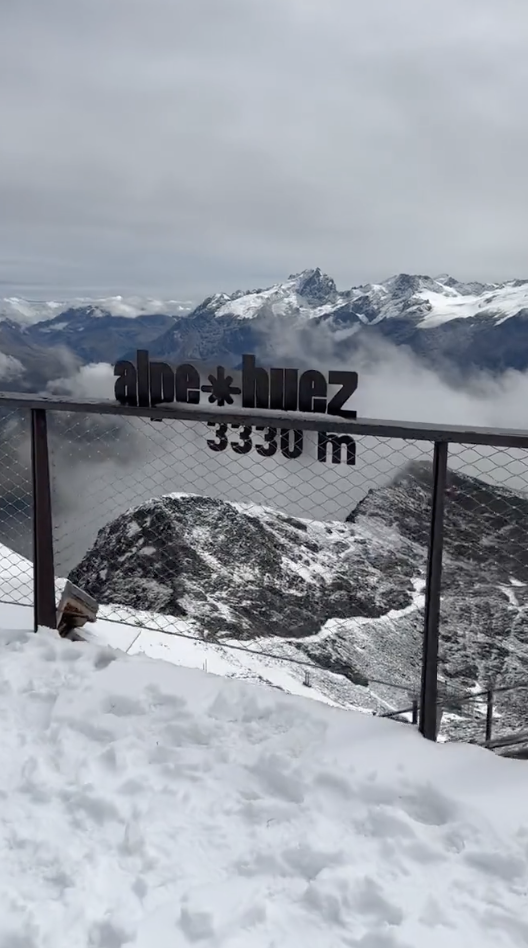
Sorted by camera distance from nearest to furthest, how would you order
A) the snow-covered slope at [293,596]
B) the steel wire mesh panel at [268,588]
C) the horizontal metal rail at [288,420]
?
the horizontal metal rail at [288,420], the steel wire mesh panel at [268,588], the snow-covered slope at [293,596]

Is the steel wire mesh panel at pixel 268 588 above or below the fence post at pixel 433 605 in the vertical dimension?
below

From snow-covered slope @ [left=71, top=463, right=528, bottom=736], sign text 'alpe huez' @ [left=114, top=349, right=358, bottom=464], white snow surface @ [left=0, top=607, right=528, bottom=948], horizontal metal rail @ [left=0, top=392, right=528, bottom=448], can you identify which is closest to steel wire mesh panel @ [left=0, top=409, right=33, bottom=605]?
horizontal metal rail @ [left=0, top=392, right=528, bottom=448]

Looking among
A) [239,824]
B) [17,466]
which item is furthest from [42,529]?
[239,824]

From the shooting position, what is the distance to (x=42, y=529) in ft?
15.3

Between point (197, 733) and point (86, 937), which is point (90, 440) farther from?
point (86, 937)

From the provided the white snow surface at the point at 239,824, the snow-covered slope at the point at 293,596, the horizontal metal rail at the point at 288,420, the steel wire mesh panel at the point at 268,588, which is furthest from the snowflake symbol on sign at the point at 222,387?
the snow-covered slope at the point at 293,596

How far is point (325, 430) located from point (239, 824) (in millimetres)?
2072

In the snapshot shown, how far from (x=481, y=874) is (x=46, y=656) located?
2.81m

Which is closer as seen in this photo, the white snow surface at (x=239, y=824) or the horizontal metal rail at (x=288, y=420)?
the white snow surface at (x=239, y=824)

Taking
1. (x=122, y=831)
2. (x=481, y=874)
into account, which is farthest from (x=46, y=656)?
(x=481, y=874)

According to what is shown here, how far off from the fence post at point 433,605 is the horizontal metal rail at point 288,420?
0.42 feet

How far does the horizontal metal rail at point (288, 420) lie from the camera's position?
3578 mm

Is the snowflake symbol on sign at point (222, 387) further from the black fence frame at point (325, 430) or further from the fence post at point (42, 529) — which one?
the fence post at point (42, 529)

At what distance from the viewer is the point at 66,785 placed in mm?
3146
